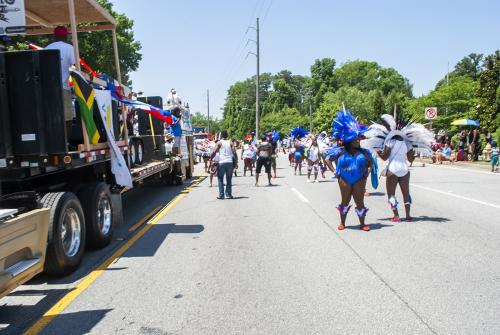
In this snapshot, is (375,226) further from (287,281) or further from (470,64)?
(470,64)

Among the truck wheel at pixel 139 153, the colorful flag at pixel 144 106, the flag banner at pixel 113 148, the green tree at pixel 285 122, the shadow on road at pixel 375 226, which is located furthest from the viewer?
the green tree at pixel 285 122

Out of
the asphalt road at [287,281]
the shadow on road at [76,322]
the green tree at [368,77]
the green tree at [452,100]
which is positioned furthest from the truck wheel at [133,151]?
the green tree at [368,77]

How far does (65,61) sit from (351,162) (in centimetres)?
469

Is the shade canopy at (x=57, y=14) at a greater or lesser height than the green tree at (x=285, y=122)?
greater

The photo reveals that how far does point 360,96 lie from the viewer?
67.1 metres

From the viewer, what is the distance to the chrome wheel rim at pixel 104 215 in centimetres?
725

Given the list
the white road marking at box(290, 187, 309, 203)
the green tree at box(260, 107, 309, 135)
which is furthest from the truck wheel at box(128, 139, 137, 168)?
the green tree at box(260, 107, 309, 135)

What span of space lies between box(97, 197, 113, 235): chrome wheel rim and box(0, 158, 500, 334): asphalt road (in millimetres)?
315

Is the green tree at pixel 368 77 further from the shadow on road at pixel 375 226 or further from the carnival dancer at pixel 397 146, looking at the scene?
the shadow on road at pixel 375 226

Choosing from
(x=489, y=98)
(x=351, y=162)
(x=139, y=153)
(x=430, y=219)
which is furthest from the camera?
(x=489, y=98)

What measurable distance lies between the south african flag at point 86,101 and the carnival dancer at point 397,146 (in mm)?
4684

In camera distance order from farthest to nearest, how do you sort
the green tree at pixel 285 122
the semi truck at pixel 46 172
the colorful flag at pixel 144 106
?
the green tree at pixel 285 122, the colorful flag at pixel 144 106, the semi truck at pixel 46 172

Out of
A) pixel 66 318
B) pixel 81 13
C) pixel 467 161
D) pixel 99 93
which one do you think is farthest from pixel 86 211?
pixel 467 161

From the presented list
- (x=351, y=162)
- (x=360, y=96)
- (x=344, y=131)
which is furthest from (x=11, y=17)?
(x=360, y=96)
